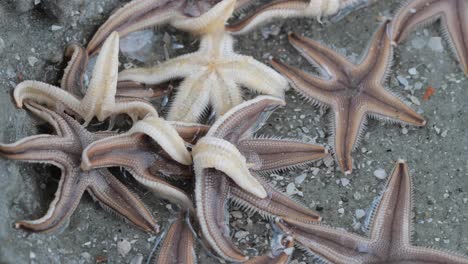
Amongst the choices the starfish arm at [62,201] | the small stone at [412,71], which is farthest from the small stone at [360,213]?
the starfish arm at [62,201]

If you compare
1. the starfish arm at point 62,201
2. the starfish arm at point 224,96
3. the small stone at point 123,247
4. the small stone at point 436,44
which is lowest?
the small stone at point 123,247

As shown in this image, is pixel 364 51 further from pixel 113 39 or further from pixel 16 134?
pixel 16 134

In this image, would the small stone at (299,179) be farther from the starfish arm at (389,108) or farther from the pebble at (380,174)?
the starfish arm at (389,108)

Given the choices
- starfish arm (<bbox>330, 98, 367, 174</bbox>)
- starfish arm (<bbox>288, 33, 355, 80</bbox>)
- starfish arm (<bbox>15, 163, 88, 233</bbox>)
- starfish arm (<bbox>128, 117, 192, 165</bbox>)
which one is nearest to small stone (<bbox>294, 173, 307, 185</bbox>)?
starfish arm (<bbox>330, 98, 367, 174</bbox>)

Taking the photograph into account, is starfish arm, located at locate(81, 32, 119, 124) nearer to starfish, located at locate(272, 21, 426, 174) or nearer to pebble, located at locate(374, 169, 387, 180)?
starfish, located at locate(272, 21, 426, 174)

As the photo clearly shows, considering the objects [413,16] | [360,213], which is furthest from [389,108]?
[413,16]
